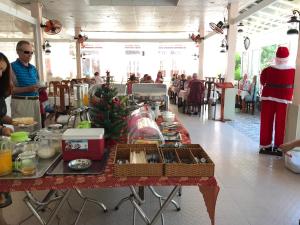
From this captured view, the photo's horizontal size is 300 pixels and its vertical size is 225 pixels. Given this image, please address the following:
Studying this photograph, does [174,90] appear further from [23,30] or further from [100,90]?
[100,90]

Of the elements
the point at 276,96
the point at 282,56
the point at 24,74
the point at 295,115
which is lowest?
the point at 295,115

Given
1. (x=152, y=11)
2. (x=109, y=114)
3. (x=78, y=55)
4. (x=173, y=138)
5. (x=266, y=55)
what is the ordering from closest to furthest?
(x=109, y=114) → (x=173, y=138) → (x=152, y=11) → (x=266, y=55) → (x=78, y=55)

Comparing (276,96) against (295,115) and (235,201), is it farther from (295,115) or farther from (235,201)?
(235,201)

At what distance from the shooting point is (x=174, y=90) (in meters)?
9.42

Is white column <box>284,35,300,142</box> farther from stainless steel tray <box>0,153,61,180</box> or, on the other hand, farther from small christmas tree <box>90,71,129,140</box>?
stainless steel tray <box>0,153,61,180</box>

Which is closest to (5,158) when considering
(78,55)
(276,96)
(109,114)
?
(109,114)

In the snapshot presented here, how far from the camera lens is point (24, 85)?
291 cm

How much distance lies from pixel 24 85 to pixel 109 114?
66.6 inches

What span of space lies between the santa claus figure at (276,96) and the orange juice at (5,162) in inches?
126

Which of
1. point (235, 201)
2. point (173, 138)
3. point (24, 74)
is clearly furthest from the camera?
point (24, 74)

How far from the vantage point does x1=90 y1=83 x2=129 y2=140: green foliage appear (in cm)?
163

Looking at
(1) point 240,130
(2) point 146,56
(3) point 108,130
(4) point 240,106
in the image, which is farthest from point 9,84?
(2) point 146,56

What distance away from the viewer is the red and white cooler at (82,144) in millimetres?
1300

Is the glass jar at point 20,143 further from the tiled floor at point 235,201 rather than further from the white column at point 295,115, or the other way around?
the white column at point 295,115
